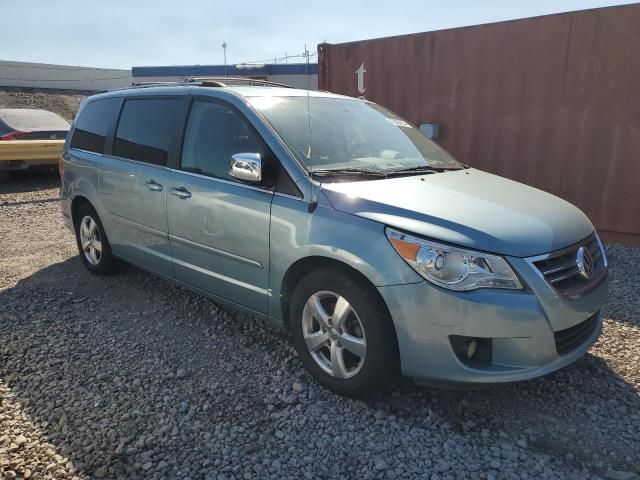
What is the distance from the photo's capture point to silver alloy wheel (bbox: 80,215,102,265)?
4.82m

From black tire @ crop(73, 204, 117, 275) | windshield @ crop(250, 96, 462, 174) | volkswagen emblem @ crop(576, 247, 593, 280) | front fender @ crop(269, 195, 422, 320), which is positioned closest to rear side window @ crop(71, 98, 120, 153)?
black tire @ crop(73, 204, 117, 275)

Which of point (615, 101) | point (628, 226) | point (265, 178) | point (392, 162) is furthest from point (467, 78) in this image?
point (265, 178)

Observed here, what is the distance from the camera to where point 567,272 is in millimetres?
2621

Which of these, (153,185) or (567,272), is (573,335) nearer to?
(567,272)

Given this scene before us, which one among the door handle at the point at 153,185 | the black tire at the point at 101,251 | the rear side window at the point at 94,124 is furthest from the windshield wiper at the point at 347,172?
the black tire at the point at 101,251

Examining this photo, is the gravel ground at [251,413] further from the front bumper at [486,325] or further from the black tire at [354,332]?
the front bumper at [486,325]

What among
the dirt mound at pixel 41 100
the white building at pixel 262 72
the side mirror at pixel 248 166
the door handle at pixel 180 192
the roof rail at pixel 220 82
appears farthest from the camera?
the dirt mound at pixel 41 100

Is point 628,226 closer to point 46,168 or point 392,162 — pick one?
point 392,162

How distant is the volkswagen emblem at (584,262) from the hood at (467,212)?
8 centimetres

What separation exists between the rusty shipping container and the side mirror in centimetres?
435

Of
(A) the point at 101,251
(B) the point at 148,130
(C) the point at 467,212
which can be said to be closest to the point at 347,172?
(C) the point at 467,212

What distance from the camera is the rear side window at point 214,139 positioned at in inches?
130

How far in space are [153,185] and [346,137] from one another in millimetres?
1538

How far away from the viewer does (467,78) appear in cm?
645
